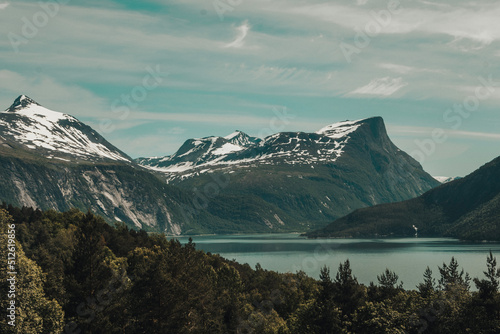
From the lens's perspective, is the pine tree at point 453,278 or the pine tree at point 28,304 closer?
the pine tree at point 28,304

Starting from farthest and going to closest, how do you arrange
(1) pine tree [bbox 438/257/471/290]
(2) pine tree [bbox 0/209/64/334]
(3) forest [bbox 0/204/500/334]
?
(1) pine tree [bbox 438/257/471/290]
(3) forest [bbox 0/204/500/334]
(2) pine tree [bbox 0/209/64/334]

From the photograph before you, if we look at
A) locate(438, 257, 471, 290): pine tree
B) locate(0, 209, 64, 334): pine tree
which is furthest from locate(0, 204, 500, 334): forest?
locate(438, 257, 471, 290): pine tree

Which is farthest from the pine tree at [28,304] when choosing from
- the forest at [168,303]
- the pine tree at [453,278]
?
the pine tree at [453,278]

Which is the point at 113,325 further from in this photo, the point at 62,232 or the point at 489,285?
the point at 62,232

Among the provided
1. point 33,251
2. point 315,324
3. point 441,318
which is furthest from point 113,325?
point 33,251
